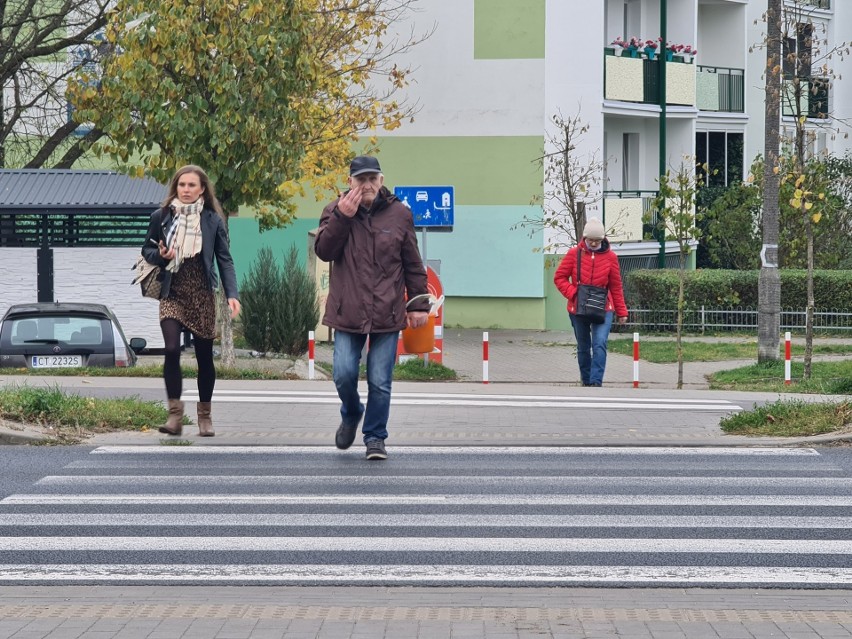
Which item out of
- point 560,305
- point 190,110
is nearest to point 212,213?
point 190,110

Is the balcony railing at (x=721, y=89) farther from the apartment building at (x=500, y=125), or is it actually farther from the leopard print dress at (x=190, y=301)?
the leopard print dress at (x=190, y=301)

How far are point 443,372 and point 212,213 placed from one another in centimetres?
1056

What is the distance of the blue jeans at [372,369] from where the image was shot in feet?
29.0

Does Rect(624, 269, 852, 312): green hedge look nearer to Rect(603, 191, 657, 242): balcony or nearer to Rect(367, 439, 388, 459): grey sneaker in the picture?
Rect(603, 191, 657, 242): balcony

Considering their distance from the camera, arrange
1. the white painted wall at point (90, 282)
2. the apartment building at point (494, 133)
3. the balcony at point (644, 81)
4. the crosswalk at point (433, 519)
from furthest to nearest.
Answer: the balcony at point (644, 81) → the apartment building at point (494, 133) → the white painted wall at point (90, 282) → the crosswalk at point (433, 519)

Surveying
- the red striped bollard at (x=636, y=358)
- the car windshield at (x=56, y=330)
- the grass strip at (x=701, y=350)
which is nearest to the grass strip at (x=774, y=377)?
the red striped bollard at (x=636, y=358)

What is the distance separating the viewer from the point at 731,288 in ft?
101

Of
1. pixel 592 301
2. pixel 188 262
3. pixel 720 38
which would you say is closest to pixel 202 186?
pixel 188 262

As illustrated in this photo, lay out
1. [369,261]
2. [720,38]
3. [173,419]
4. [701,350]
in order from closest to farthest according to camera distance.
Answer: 1. [369,261]
2. [173,419]
3. [701,350]
4. [720,38]

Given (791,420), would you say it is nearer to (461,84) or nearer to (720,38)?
(461,84)

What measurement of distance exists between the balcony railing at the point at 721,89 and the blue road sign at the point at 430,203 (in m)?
21.5

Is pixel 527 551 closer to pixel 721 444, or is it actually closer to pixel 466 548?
pixel 466 548

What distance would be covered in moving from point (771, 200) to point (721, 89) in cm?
2183

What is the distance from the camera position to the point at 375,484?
322 inches
